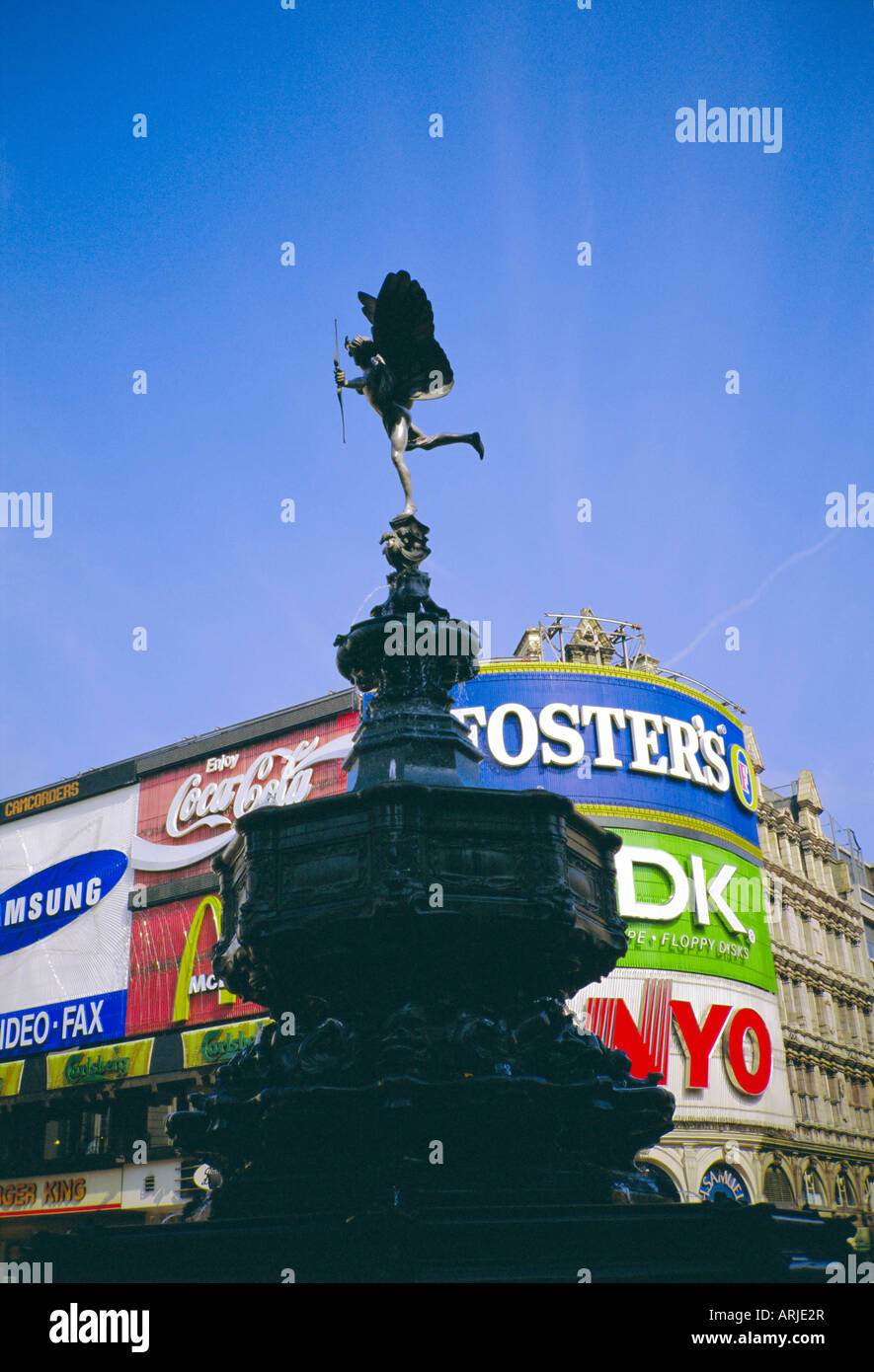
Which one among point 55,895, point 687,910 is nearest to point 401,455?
point 687,910

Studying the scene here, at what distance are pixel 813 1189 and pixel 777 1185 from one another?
10.9 feet

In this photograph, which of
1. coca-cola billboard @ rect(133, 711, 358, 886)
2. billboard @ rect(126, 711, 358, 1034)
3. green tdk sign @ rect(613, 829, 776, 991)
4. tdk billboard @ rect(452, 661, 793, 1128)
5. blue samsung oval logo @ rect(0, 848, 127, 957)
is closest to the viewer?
tdk billboard @ rect(452, 661, 793, 1128)

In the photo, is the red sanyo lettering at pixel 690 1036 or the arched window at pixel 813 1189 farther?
the arched window at pixel 813 1189

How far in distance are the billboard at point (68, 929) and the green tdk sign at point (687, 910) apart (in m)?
17.4

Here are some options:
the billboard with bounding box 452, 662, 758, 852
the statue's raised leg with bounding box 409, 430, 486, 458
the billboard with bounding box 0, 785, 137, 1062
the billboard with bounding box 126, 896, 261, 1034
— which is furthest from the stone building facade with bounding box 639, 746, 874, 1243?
the statue's raised leg with bounding box 409, 430, 486, 458

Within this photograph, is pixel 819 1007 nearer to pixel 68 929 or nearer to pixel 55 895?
pixel 68 929

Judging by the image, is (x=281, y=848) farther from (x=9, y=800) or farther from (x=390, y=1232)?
(x=9, y=800)

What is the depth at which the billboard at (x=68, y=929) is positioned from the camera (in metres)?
39.6

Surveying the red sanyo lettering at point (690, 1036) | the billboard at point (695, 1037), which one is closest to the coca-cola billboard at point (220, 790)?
the billboard at point (695, 1037)

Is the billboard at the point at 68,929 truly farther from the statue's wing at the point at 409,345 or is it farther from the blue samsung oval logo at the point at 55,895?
the statue's wing at the point at 409,345

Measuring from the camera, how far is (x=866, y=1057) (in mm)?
46062

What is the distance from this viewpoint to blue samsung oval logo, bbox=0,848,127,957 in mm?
41406

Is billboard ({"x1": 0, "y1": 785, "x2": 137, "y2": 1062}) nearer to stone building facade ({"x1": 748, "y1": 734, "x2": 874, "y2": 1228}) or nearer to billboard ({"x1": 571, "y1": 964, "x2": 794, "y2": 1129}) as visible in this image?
billboard ({"x1": 571, "y1": 964, "x2": 794, "y2": 1129})
